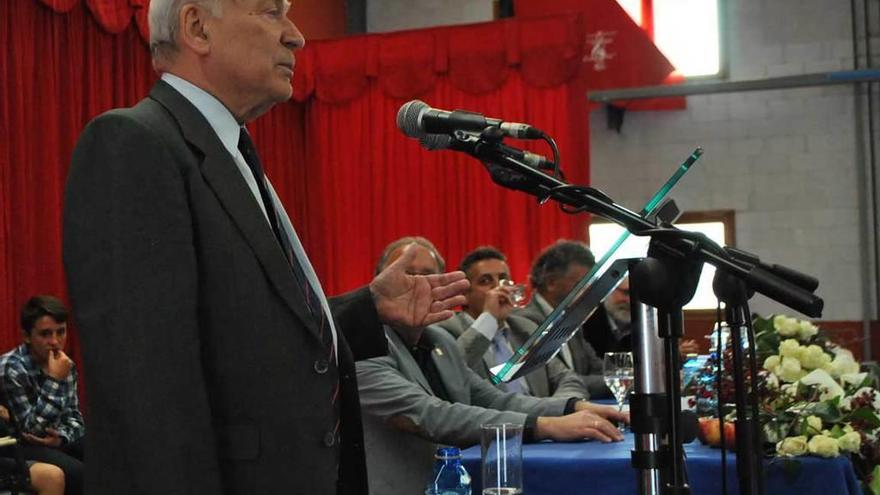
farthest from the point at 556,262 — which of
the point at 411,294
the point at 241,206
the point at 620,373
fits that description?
the point at 241,206

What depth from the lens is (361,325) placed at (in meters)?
1.76

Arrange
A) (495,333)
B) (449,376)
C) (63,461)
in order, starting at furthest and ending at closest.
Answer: (63,461) < (495,333) < (449,376)

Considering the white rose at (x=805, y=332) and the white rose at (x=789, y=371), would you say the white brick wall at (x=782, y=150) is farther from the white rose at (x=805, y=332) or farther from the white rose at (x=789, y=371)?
the white rose at (x=789, y=371)

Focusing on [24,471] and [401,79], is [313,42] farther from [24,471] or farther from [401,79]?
[24,471]

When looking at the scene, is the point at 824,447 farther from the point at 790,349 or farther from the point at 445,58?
the point at 445,58

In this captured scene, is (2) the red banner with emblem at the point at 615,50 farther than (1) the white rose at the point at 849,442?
Yes

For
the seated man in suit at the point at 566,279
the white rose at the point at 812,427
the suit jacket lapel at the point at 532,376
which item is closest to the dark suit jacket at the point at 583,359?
the seated man in suit at the point at 566,279

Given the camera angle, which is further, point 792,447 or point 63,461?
point 63,461

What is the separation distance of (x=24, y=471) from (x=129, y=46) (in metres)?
2.58

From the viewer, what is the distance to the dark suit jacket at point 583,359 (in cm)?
442

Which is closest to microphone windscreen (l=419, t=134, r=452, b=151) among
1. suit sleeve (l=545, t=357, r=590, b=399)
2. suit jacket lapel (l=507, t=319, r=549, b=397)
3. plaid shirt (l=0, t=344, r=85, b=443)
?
suit sleeve (l=545, t=357, r=590, b=399)

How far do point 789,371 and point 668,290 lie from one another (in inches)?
41.9

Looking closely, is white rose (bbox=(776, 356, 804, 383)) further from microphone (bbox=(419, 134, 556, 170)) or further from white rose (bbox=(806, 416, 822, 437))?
microphone (bbox=(419, 134, 556, 170))

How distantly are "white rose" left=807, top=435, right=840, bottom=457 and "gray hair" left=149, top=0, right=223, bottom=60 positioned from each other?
1.41m
